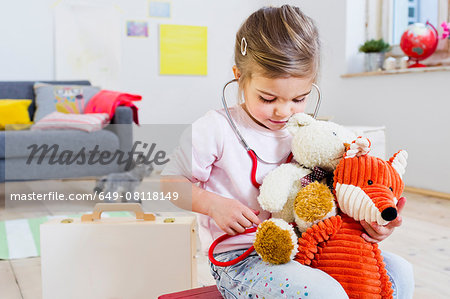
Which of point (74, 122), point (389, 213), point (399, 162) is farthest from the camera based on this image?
point (74, 122)

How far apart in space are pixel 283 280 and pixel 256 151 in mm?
266

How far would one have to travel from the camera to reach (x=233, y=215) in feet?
2.74

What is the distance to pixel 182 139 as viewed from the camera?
969mm

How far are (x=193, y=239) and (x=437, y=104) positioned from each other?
85.0 inches

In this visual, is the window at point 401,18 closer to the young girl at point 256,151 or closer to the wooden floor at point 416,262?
the wooden floor at point 416,262

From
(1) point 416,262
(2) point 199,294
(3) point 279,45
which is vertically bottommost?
(1) point 416,262

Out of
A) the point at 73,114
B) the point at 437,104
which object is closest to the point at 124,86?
the point at 73,114

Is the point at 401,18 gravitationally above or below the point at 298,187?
above

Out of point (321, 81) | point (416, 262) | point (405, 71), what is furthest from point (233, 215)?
point (405, 71)

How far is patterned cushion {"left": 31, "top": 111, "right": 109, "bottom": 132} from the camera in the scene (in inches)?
107

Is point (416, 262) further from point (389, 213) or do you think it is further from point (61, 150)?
point (61, 150)

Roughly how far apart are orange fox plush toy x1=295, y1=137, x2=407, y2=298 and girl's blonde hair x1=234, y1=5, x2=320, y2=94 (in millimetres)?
180

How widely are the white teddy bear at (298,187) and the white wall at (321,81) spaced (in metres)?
1.58

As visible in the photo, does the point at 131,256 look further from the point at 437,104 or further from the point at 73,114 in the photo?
the point at 437,104
